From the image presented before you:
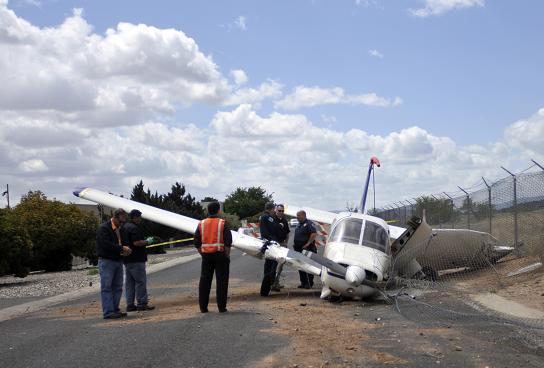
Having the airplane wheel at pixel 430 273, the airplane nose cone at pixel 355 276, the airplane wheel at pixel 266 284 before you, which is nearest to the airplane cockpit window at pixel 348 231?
the airplane nose cone at pixel 355 276

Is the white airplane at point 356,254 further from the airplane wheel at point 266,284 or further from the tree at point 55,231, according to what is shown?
the tree at point 55,231

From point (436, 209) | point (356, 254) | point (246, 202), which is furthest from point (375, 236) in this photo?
point (246, 202)

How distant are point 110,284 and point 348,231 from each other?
15.5 feet

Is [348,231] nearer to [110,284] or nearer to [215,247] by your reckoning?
[215,247]

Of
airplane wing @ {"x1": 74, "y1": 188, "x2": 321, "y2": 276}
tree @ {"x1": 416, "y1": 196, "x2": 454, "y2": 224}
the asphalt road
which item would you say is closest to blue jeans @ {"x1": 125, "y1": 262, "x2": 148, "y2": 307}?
the asphalt road

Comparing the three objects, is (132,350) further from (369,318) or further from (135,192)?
(135,192)

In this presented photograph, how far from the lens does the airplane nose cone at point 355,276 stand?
11.1m

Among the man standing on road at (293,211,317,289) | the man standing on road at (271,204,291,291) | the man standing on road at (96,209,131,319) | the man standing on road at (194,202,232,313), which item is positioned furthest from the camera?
the man standing on road at (293,211,317,289)

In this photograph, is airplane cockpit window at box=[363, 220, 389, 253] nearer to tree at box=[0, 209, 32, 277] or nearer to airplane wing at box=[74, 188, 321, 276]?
airplane wing at box=[74, 188, 321, 276]

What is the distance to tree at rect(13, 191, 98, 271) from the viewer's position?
26.6m

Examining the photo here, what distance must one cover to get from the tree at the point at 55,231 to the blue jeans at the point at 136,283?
15.5 meters

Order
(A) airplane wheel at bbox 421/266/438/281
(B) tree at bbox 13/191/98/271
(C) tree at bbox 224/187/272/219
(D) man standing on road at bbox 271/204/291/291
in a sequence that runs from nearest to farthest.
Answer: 1. (D) man standing on road at bbox 271/204/291/291
2. (A) airplane wheel at bbox 421/266/438/281
3. (B) tree at bbox 13/191/98/271
4. (C) tree at bbox 224/187/272/219

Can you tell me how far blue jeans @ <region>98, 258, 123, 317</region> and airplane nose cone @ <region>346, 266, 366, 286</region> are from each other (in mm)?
3905

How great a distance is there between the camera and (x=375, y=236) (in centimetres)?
1297
